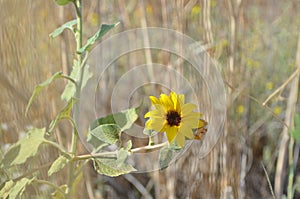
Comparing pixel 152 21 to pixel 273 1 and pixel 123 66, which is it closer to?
pixel 123 66

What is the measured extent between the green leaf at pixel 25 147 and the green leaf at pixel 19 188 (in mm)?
23

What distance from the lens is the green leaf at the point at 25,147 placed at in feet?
1.81

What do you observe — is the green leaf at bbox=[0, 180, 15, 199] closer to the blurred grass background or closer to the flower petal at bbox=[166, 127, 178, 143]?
the blurred grass background

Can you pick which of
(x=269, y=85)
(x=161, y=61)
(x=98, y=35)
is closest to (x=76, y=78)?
(x=98, y=35)

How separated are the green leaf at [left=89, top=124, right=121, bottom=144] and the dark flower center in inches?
2.3

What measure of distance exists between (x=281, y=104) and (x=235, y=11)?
1055 mm

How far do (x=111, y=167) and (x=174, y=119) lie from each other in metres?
0.08

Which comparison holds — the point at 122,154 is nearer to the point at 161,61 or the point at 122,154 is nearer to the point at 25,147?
the point at 25,147

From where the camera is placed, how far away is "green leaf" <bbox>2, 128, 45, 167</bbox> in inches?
21.7

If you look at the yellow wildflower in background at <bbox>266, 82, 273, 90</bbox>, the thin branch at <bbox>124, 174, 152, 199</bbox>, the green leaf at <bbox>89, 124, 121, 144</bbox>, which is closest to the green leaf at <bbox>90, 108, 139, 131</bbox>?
the green leaf at <bbox>89, 124, 121, 144</bbox>

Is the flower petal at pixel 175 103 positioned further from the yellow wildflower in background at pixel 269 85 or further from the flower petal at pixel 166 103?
the yellow wildflower in background at pixel 269 85

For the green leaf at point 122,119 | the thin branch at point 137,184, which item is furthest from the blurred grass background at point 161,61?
the green leaf at point 122,119

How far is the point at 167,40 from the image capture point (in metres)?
1.15

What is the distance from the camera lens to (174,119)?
57 cm
